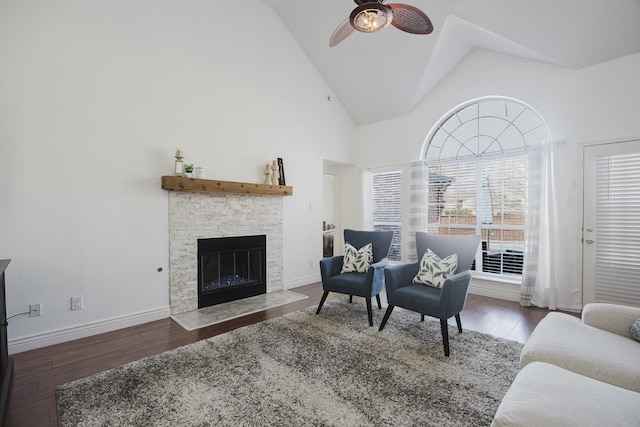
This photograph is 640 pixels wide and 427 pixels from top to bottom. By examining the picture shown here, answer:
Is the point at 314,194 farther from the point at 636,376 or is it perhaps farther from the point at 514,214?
the point at 636,376

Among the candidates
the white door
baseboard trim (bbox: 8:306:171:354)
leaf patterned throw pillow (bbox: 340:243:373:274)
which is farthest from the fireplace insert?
the white door

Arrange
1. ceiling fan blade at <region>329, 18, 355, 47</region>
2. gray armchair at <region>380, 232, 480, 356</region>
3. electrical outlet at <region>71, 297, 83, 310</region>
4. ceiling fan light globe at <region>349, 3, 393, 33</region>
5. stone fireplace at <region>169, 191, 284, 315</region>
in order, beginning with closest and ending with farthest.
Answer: ceiling fan light globe at <region>349, 3, 393, 33</region> → ceiling fan blade at <region>329, 18, 355, 47</region> → gray armchair at <region>380, 232, 480, 356</region> → electrical outlet at <region>71, 297, 83, 310</region> → stone fireplace at <region>169, 191, 284, 315</region>

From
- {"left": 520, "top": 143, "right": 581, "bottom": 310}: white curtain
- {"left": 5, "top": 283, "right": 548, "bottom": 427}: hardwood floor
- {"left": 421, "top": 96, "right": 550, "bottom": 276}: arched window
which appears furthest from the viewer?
{"left": 421, "top": 96, "right": 550, "bottom": 276}: arched window

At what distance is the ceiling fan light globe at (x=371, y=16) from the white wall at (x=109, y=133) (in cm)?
232

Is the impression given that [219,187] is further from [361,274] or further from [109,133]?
[361,274]

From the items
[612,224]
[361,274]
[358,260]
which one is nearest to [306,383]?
[361,274]

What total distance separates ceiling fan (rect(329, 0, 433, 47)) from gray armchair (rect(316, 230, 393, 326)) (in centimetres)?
220

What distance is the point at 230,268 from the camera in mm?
4180

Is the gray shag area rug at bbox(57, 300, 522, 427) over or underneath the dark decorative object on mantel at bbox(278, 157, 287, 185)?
underneath

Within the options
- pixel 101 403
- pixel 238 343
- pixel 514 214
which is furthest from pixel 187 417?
pixel 514 214

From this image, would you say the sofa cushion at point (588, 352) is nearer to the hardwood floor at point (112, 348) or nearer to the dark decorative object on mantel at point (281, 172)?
the hardwood floor at point (112, 348)

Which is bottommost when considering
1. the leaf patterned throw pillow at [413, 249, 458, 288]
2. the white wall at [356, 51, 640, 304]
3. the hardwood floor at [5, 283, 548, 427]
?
the hardwood floor at [5, 283, 548, 427]

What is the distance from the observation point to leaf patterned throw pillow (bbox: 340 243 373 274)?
3.66 metres

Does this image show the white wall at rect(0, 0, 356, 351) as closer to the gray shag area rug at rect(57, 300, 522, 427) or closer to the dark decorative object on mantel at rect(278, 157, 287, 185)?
the dark decorative object on mantel at rect(278, 157, 287, 185)
